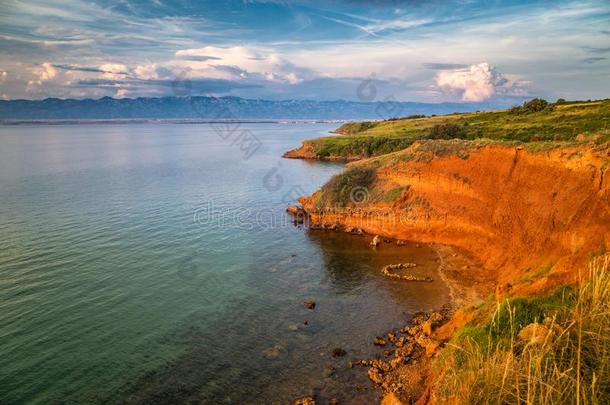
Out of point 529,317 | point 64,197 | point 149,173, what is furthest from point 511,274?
point 149,173

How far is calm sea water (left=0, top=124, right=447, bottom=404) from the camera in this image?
68.9ft

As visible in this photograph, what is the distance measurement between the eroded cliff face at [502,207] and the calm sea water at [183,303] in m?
4.73

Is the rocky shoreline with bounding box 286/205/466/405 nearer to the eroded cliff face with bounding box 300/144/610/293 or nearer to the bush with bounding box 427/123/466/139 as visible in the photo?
the eroded cliff face with bounding box 300/144/610/293

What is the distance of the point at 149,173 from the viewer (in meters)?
91.2

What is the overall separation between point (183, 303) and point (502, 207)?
99.4ft

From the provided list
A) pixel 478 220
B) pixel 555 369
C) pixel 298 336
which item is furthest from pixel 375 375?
pixel 478 220

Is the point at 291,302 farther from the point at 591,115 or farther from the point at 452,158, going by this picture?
the point at 591,115

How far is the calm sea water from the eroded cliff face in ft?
15.5

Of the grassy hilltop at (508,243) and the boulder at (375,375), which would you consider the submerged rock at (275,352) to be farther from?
the grassy hilltop at (508,243)

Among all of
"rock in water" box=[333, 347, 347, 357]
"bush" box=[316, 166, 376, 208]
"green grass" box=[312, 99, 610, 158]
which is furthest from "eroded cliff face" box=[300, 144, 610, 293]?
"rock in water" box=[333, 347, 347, 357]

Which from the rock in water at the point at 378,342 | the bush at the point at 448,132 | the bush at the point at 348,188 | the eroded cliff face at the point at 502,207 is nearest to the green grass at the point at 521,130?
the bush at the point at 448,132

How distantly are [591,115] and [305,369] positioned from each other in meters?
82.0

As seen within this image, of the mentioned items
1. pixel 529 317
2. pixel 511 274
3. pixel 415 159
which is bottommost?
pixel 511 274

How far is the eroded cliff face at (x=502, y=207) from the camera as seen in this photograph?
87.7 feet
